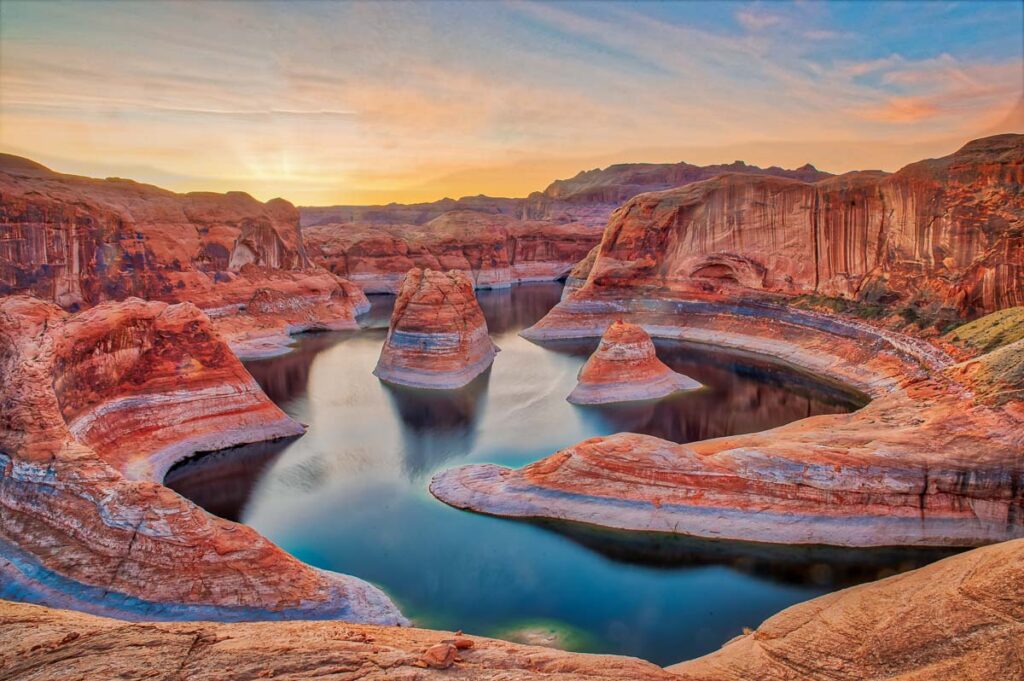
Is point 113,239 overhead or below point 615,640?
overhead

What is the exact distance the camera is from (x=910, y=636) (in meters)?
8.82

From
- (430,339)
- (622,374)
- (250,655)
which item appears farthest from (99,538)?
(622,374)

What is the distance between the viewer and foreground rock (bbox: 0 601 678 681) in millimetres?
6348

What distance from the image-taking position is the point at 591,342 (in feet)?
132

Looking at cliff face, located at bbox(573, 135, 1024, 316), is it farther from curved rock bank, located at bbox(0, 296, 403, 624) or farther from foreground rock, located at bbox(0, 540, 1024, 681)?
curved rock bank, located at bbox(0, 296, 403, 624)

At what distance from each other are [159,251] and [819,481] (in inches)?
1530

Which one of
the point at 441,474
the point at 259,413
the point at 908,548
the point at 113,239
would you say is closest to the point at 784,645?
the point at 908,548

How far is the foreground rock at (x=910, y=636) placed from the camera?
7.73 meters

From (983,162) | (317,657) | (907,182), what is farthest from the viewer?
(907,182)

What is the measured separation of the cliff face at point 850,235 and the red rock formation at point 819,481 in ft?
37.7

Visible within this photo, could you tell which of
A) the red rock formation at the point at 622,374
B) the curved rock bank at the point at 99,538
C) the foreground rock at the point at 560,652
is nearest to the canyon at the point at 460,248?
the red rock formation at the point at 622,374

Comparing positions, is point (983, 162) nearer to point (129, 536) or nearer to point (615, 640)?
point (615, 640)

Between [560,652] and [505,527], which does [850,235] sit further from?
[560,652]

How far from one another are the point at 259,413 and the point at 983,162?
A: 110 feet
